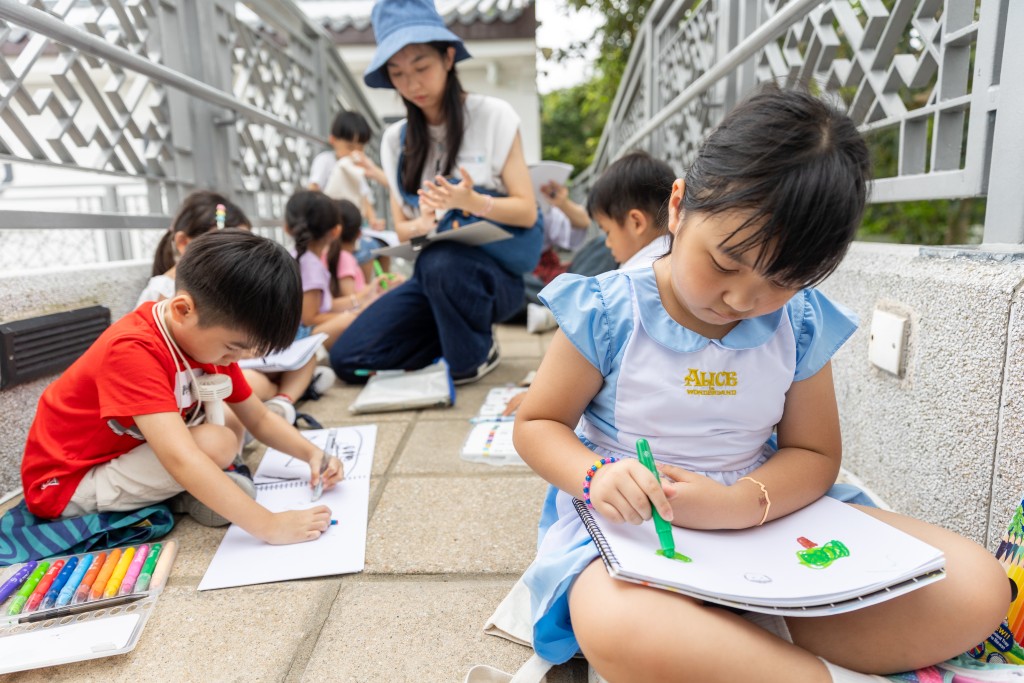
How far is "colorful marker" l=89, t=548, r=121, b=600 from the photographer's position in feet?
3.59

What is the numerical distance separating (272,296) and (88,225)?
1.01 m

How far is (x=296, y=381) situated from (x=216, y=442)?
35.5 inches

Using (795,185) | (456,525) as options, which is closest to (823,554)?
(795,185)

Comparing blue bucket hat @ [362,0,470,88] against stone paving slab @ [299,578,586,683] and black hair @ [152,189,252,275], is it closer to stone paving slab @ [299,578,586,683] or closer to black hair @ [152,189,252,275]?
black hair @ [152,189,252,275]

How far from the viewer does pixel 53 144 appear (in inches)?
72.4

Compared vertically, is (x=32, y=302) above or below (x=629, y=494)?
above

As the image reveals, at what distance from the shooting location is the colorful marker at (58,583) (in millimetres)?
1070

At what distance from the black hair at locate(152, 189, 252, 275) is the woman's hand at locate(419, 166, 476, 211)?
2.03ft

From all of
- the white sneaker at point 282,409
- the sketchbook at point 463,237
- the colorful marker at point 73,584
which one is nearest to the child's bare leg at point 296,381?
the white sneaker at point 282,409

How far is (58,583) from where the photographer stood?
3.65 ft

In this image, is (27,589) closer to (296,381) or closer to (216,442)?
(216,442)

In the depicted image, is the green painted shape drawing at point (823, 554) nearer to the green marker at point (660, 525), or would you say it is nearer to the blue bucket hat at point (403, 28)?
the green marker at point (660, 525)

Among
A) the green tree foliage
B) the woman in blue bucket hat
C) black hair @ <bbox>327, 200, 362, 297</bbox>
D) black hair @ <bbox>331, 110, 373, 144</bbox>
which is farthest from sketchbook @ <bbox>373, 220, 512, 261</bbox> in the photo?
the green tree foliage

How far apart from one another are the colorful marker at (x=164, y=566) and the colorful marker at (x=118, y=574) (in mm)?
50
